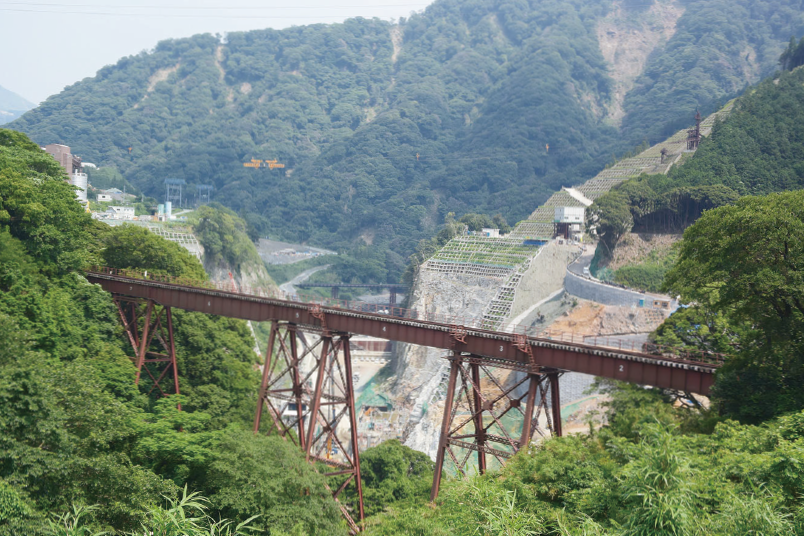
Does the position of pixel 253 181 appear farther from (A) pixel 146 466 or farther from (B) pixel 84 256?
(A) pixel 146 466

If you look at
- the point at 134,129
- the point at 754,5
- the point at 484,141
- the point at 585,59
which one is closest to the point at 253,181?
the point at 134,129

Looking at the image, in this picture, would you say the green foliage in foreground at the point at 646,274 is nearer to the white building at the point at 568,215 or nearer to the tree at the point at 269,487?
the white building at the point at 568,215

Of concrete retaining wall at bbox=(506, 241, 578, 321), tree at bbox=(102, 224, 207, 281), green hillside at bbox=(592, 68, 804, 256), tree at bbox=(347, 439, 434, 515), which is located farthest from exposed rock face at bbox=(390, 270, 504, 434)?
tree at bbox=(102, 224, 207, 281)

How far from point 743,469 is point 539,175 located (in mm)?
146774

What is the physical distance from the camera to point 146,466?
23125 millimetres

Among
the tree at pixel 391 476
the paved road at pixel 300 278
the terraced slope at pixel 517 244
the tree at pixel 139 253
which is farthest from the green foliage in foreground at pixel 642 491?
the paved road at pixel 300 278

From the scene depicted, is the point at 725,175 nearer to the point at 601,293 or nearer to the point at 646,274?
the point at 646,274

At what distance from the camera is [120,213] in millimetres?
87438

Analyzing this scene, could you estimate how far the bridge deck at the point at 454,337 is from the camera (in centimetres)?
2417

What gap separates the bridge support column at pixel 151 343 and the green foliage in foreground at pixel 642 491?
19.0 meters

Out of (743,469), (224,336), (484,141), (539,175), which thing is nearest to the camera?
(743,469)

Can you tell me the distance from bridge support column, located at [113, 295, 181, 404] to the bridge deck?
1.01m

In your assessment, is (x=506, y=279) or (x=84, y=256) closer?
(x=84, y=256)

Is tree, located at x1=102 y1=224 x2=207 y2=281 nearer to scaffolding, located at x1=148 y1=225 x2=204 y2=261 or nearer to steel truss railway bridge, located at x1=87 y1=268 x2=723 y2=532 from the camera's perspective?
steel truss railway bridge, located at x1=87 y1=268 x2=723 y2=532
